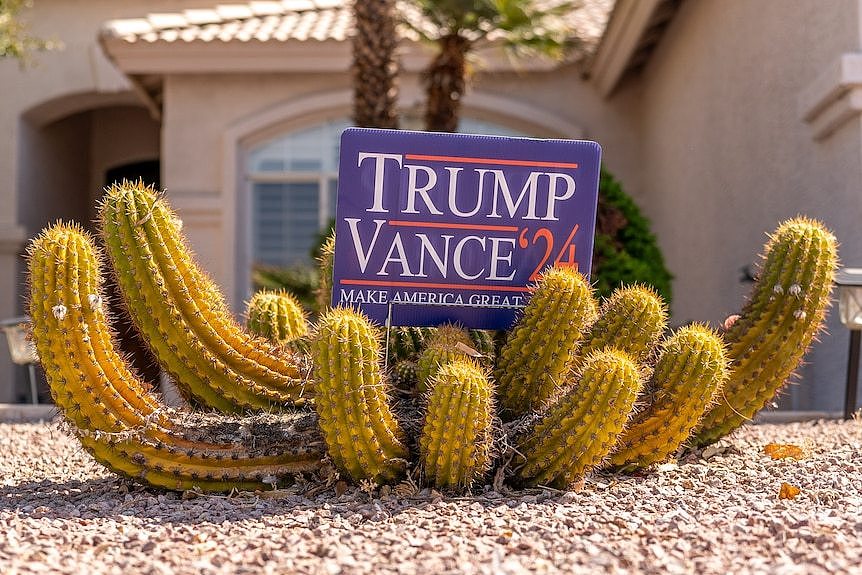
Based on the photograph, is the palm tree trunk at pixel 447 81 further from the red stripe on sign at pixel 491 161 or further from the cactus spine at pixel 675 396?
the cactus spine at pixel 675 396

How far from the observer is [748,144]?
8469 millimetres

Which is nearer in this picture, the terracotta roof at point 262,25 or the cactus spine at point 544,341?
the cactus spine at point 544,341

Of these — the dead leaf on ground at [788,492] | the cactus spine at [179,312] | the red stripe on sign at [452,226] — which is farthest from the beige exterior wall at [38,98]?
the dead leaf on ground at [788,492]

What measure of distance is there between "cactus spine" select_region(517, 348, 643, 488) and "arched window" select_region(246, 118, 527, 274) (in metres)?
8.56

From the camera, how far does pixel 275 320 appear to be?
4602 millimetres

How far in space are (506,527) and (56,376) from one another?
1.57 metres

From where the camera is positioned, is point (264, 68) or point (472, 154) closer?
point (472, 154)

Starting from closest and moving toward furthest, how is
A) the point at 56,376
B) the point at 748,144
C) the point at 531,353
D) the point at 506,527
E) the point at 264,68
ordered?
the point at 506,527, the point at 56,376, the point at 531,353, the point at 748,144, the point at 264,68

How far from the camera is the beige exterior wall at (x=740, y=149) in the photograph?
256 inches

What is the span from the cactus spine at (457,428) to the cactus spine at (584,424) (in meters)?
0.19

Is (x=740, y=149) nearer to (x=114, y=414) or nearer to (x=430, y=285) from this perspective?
(x=430, y=285)

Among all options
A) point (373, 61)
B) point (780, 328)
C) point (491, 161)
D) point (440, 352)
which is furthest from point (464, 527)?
point (373, 61)

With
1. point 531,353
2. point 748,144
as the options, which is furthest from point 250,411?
point 748,144

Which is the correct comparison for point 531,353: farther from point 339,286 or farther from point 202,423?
point 202,423
